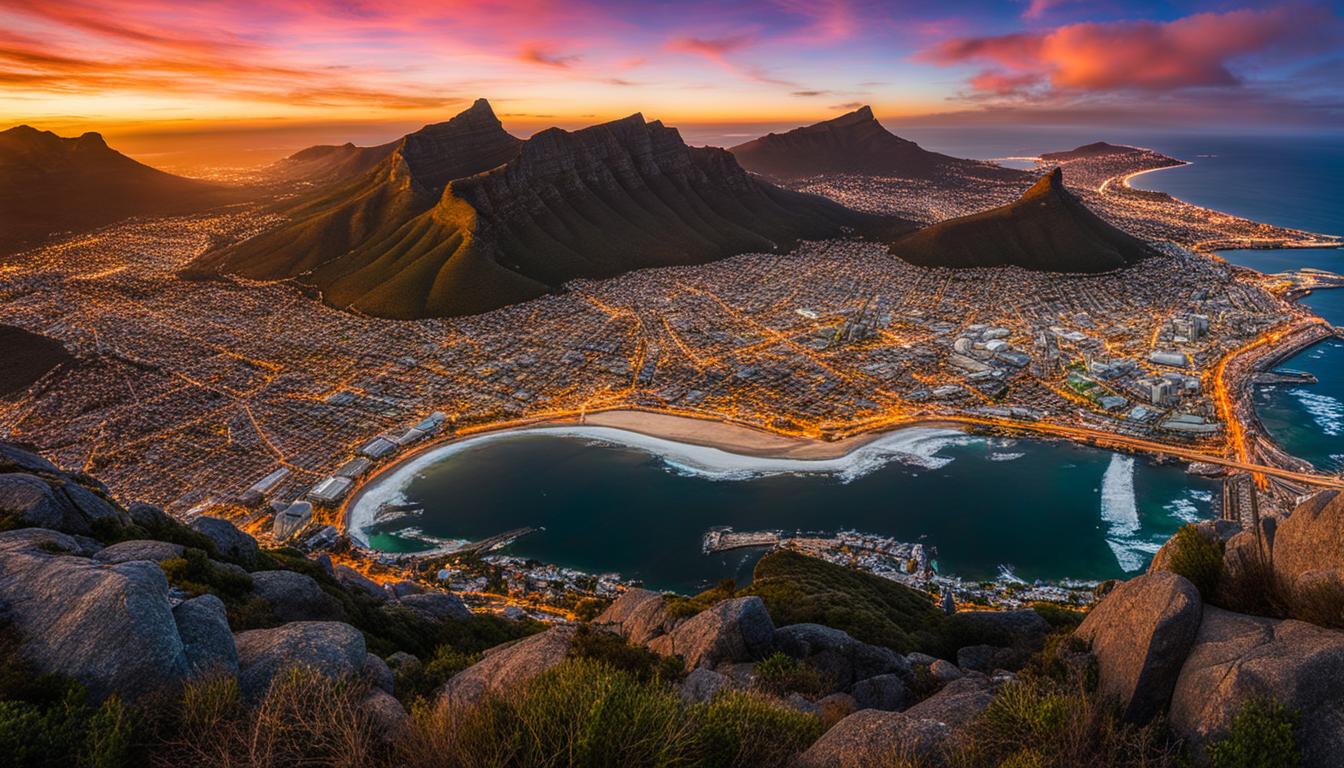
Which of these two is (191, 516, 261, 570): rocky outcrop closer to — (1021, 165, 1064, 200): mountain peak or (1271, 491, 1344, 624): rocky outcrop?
(1271, 491, 1344, 624): rocky outcrop

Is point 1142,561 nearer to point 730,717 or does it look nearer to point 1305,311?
point 730,717

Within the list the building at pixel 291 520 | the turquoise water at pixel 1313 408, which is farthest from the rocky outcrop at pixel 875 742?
the turquoise water at pixel 1313 408

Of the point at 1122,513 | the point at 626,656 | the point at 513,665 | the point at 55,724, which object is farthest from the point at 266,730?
the point at 1122,513

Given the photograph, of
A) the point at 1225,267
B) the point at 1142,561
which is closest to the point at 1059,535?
the point at 1142,561

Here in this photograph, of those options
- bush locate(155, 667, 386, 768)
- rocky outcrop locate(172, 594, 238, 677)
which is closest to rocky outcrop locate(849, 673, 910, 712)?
bush locate(155, 667, 386, 768)

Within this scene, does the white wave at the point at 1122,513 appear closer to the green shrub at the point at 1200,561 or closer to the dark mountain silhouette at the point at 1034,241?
the green shrub at the point at 1200,561
